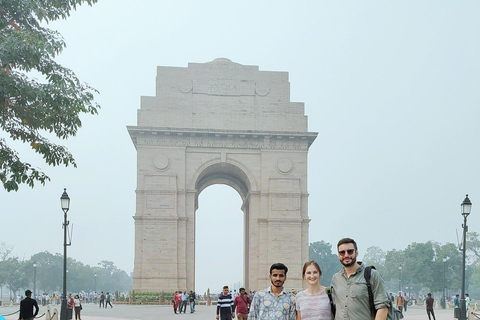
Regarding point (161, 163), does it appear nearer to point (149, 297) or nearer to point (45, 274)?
point (149, 297)

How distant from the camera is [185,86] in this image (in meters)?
47.2

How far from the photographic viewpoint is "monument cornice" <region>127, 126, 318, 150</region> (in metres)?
45.8

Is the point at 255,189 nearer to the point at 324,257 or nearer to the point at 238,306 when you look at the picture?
the point at 238,306

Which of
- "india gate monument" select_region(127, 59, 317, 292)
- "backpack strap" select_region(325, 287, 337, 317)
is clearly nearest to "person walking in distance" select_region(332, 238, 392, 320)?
"backpack strap" select_region(325, 287, 337, 317)

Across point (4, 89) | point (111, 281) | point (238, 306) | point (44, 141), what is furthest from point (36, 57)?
point (111, 281)

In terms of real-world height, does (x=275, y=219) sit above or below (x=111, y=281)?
above

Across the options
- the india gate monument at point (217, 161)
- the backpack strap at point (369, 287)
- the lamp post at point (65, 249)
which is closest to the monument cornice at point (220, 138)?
the india gate monument at point (217, 161)

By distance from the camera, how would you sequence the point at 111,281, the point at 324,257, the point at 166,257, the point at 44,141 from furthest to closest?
the point at 111,281, the point at 324,257, the point at 166,257, the point at 44,141

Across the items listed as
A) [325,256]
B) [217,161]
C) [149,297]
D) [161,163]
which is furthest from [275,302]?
[325,256]

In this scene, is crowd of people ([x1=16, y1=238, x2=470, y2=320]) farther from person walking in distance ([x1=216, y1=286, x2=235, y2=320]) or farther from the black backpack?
person walking in distance ([x1=216, y1=286, x2=235, y2=320])

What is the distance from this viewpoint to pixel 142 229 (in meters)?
45.0

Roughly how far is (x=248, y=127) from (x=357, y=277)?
40.4 metres

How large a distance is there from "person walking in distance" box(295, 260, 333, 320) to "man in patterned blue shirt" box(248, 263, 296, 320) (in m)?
0.19

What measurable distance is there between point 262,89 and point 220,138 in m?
4.69
